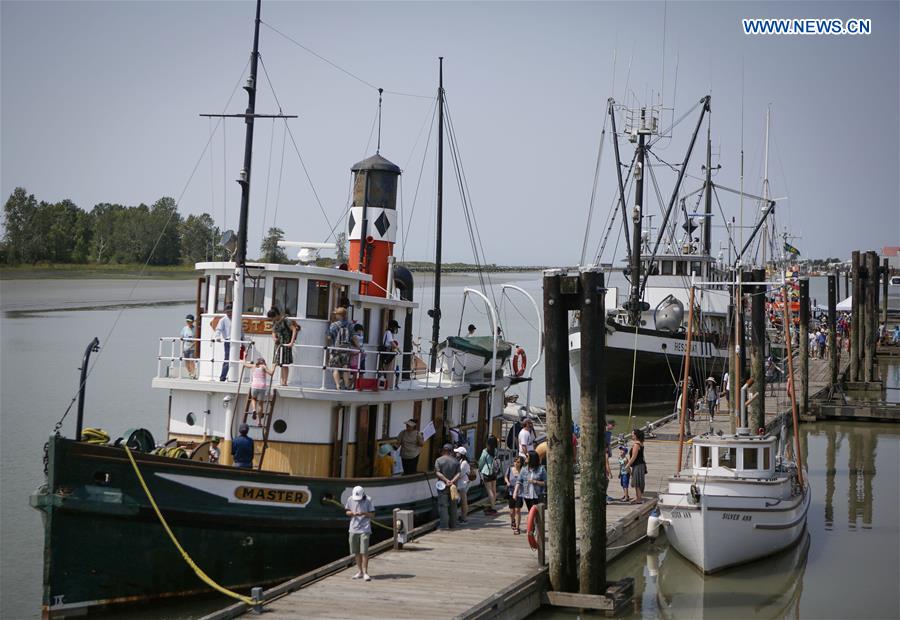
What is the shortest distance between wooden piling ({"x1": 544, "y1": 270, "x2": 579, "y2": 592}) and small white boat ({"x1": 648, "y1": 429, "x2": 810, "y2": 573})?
3.87 m

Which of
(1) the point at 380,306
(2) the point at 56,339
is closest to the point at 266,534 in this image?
(1) the point at 380,306

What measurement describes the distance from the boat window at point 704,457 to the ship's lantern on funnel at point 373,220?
6.88 m

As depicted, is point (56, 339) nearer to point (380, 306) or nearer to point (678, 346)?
point (678, 346)

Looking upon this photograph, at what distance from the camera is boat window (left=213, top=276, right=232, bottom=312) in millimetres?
17438

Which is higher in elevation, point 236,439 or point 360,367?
point 360,367

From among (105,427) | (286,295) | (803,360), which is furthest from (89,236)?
(286,295)

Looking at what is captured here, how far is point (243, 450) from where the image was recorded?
15414 millimetres

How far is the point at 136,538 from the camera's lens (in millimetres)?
14414

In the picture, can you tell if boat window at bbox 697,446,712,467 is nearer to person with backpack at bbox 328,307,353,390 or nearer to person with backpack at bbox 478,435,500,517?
person with backpack at bbox 478,435,500,517

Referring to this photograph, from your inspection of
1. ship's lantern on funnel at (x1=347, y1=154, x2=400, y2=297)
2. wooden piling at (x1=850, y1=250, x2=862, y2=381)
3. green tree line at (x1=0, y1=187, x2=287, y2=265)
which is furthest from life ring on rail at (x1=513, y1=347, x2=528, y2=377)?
green tree line at (x1=0, y1=187, x2=287, y2=265)

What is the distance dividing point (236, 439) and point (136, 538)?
6.70ft

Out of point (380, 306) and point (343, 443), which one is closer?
point (343, 443)

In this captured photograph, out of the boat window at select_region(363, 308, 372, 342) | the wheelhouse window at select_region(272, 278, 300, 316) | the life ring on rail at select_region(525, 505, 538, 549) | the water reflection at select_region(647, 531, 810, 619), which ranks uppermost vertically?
the wheelhouse window at select_region(272, 278, 300, 316)

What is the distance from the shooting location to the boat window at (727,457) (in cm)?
1838
